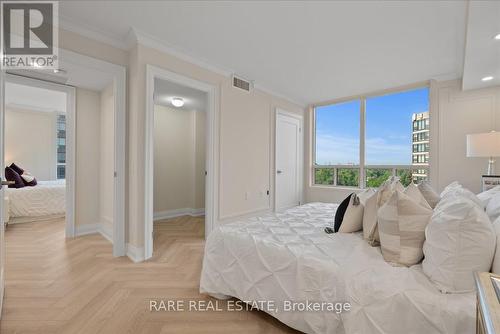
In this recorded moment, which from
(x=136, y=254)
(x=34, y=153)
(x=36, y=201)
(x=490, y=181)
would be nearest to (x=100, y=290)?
(x=136, y=254)

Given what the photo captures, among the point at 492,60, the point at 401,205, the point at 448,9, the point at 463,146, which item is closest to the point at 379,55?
the point at 448,9

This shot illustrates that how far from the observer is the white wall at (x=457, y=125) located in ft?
10.8

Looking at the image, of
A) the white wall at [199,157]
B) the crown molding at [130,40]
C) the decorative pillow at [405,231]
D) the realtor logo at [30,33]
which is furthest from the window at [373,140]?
the realtor logo at [30,33]

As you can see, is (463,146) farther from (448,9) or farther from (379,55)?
(448,9)

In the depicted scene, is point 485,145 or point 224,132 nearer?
point 485,145

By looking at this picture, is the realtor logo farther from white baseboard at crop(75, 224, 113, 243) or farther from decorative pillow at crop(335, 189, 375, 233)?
decorative pillow at crop(335, 189, 375, 233)

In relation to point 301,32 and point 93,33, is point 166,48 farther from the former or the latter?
point 301,32

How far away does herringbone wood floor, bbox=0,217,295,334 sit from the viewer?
150cm

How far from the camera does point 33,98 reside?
5133 millimetres

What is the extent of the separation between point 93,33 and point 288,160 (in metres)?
3.58

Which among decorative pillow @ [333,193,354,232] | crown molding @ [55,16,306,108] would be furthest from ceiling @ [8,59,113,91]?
decorative pillow @ [333,193,354,232]

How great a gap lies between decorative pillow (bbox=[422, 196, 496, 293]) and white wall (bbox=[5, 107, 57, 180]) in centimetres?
796

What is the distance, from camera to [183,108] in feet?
15.7

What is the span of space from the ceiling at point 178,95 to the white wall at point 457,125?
3685 mm
